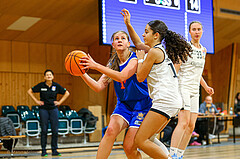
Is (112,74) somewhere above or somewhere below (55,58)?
below

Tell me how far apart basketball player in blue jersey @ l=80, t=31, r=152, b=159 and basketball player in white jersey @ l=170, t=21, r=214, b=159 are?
85 cm

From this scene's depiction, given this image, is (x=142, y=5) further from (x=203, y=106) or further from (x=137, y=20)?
(x=203, y=106)

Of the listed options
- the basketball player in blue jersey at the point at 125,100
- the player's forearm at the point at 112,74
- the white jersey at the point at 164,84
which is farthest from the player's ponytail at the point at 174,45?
the player's forearm at the point at 112,74

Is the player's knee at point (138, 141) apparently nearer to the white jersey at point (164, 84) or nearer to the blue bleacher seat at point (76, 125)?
the white jersey at point (164, 84)

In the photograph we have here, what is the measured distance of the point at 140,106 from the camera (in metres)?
3.73

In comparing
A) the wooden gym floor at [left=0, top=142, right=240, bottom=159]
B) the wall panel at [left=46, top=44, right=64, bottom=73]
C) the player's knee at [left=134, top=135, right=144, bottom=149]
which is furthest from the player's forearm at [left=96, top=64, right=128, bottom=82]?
the wall panel at [left=46, top=44, right=64, bottom=73]

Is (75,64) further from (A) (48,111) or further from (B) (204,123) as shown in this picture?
(B) (204,123)

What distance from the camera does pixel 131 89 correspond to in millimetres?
3779

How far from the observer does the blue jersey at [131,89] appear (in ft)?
12.3

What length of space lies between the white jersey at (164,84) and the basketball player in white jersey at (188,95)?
106 cm

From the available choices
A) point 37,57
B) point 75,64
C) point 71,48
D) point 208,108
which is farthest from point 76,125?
point 75,64

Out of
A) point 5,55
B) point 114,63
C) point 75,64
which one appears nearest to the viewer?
point 75,64

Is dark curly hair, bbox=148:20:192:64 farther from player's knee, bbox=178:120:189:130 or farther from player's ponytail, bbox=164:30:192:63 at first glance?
player's knee, bbox=178:120:189:130

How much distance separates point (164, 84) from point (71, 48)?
11.0m
